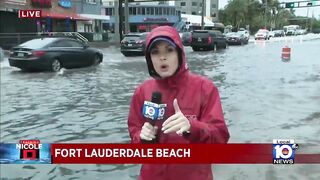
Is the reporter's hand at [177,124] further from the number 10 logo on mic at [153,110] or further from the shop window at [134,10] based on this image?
the shop window at [134,10]

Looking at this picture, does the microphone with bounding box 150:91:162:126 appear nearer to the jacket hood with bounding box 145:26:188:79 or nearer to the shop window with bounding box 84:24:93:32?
the jacket hood with bounding box 145:26:188:79

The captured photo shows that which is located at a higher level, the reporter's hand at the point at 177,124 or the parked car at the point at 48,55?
the reporter's hand at the point at 177,124

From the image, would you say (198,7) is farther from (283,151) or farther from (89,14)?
(283,151)

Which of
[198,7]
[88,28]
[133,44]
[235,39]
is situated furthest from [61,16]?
[198,7]

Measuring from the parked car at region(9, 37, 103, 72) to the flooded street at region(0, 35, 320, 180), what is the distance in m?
1.09

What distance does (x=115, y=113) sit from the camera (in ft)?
34.8

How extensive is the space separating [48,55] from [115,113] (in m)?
10.3

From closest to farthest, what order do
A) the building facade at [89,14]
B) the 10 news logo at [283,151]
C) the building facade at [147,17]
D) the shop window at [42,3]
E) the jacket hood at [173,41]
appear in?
the jacket hood at [173,41] < the 10 news logo at [283,151] < the shop window at [42,3] < the building facade at [89,14] < the building facade at [147,17]

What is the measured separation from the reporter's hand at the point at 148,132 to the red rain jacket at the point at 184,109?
8 cm

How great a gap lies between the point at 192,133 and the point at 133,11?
9269cm

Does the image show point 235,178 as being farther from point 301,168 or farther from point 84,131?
point 84,131

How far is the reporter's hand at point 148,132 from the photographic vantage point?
258cm

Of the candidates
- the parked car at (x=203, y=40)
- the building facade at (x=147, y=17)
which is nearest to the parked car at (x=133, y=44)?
the parked car at (x=203, y=40)

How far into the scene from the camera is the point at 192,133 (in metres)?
2.62
